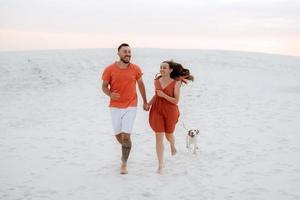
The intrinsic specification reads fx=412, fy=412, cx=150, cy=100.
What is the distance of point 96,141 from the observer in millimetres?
9297

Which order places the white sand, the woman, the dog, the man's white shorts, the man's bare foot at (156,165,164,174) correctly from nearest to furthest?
the white sand
the man's white shorts
the woman
the man's bare foot at (156,165,164,174)
the dog

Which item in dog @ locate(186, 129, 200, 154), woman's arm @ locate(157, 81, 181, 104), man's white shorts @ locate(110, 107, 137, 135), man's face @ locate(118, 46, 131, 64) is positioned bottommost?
dog @ locate(186, 129, 200, 154)

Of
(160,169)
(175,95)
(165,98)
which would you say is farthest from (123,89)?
(160,169)

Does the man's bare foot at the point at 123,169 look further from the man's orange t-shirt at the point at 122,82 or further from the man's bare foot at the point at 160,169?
the man's orange t-shirt at the point at 122,82

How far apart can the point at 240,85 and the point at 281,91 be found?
1846mm

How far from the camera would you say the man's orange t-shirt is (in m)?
6.34

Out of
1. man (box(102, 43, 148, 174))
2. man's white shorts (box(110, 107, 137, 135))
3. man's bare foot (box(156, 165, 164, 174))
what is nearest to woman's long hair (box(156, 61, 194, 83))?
man (box(102, 43, 148, 174))

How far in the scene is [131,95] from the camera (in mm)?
6395

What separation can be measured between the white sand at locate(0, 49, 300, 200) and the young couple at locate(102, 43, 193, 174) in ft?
2.45

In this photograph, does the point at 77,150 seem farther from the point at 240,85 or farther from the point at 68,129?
the point at 240,85

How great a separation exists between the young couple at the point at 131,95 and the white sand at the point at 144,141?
747mm

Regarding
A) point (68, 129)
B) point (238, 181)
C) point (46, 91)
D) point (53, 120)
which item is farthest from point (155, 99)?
point (46, 91)

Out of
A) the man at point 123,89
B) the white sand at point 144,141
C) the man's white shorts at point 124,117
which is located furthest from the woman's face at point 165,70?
the white sand at point 144,141

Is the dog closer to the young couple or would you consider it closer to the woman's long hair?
the young couple
